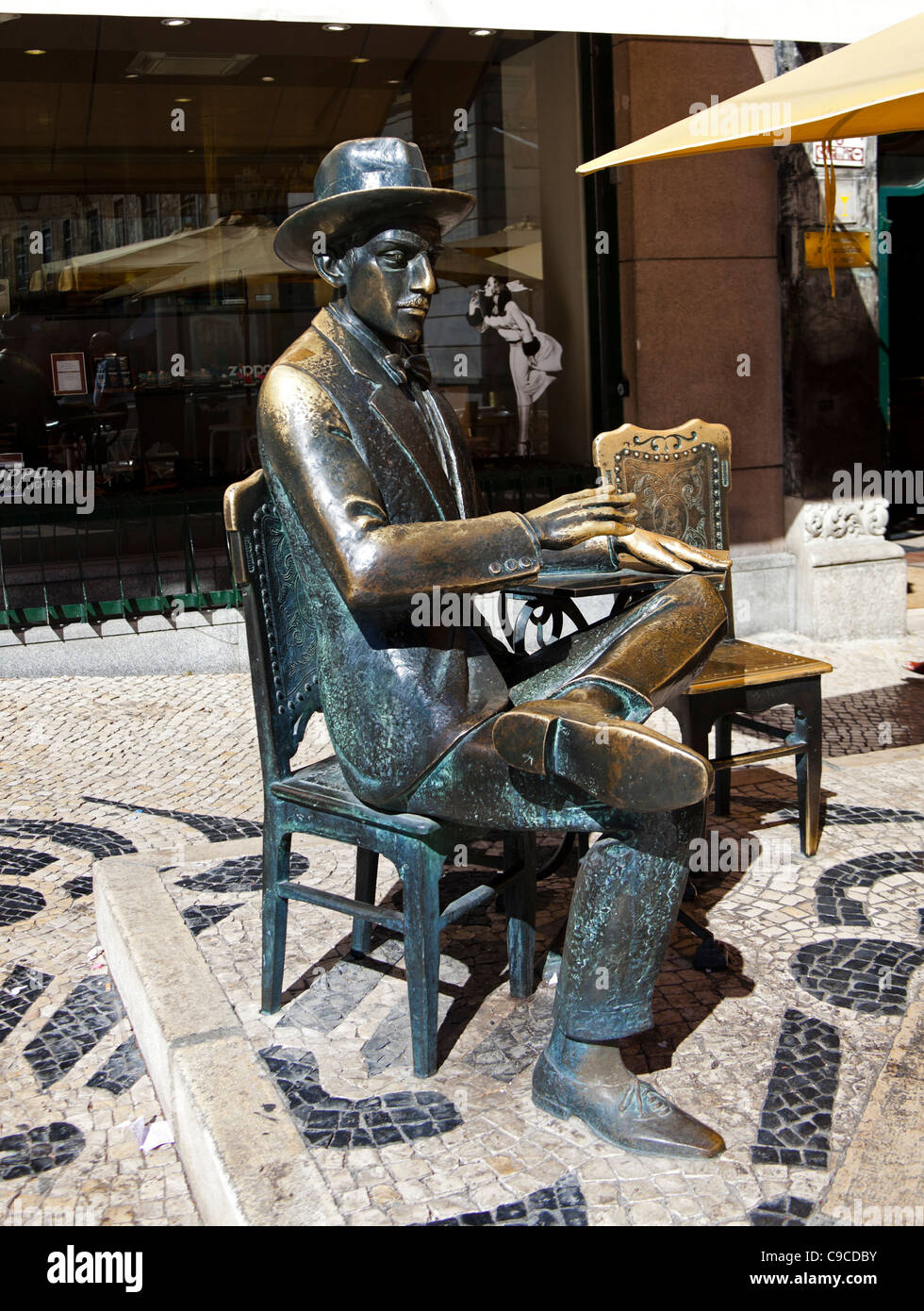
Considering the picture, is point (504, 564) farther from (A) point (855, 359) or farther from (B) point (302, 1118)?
(A) point (855, 359)

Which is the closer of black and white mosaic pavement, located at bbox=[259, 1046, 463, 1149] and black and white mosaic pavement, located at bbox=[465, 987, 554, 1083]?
black and white mosaic pavement, located at bbox=[259, 1046, 463, 1149]

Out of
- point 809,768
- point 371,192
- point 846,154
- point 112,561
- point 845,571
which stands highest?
point 846,154

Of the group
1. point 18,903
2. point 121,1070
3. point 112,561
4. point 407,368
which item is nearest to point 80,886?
point 18,903

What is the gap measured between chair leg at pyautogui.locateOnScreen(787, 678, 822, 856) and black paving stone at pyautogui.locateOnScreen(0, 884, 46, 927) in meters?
2.28

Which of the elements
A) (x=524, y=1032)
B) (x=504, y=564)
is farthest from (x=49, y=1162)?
(x=504, y=564)

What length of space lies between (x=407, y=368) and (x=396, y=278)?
0.19 m

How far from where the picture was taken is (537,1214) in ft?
7.57

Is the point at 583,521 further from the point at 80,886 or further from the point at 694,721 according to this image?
the point at 80,886

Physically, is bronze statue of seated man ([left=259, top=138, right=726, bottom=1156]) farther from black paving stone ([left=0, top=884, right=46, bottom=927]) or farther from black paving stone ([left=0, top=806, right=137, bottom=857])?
black paving stone ([left=0, top=806, right=137, bottom=857])

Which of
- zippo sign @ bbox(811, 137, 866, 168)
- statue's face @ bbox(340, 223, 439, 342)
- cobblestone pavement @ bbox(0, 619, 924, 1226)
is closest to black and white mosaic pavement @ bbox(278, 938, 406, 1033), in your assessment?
cobblestone pavement @ bbox(0, 619, 924, 1226)

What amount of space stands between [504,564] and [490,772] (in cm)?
39

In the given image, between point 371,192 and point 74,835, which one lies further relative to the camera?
point 74,835

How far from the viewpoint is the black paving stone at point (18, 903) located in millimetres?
3936

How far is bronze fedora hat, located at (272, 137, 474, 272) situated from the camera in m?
2.58
